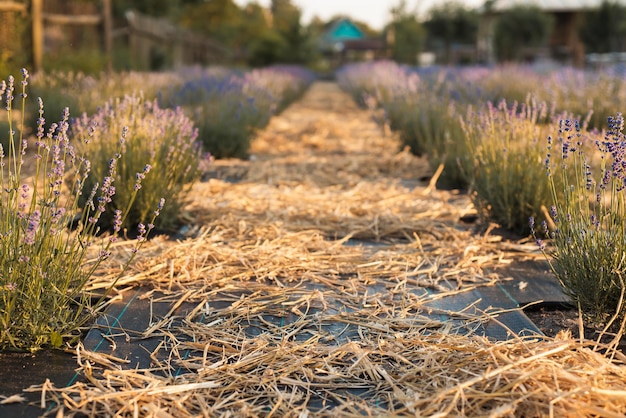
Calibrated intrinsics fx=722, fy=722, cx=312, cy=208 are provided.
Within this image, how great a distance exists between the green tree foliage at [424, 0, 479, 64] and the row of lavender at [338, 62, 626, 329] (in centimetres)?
2664

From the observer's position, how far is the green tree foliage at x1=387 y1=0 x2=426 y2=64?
3544cm

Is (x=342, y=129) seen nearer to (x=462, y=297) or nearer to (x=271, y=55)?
(x=462, y=297)

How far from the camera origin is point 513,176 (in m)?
4.23

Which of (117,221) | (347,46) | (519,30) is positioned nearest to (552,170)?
(117,221)

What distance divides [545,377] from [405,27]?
115ft

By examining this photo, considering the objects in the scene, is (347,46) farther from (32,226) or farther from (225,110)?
(32,226)

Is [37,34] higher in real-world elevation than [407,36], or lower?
lower

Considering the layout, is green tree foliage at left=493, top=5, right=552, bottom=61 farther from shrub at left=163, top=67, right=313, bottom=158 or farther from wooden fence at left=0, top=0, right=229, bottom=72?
shrub at left=163, top=67, right=313, bottom=158

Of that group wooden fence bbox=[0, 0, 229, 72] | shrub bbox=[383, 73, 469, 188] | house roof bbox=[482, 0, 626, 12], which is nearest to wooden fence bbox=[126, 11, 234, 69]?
wooden fence bbox=[0, 0, 229, 72]

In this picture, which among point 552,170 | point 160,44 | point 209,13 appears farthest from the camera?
point 209,13

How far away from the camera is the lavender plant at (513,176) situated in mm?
4133

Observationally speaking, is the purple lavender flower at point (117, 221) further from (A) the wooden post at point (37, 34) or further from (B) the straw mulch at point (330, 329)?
(A) the wooden post at point (37, 34)

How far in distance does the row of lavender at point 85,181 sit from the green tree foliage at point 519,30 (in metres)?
21.2

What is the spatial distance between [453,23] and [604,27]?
28.1 feet
